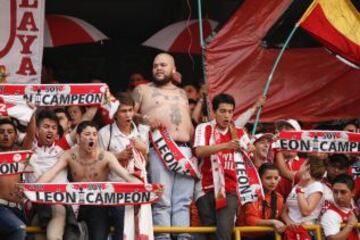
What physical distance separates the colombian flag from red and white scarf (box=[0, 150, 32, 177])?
11.4ft

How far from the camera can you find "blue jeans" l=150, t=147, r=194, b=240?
1086 centimetres

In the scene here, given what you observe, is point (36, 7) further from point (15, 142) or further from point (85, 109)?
point (15, 142)

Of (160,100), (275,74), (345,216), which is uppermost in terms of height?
(275,74)

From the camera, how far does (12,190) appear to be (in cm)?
1043

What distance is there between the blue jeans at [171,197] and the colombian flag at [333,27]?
2078 mm

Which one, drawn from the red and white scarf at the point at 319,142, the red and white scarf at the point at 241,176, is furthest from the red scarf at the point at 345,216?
the red and white scarf at the point at 241,176

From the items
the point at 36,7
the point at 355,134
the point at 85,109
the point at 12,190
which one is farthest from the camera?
the point at 36,7

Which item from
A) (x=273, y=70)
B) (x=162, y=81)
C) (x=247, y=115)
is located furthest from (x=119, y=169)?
(x=273, y=70)

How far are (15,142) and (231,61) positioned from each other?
2.87 m

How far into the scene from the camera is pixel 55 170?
34.2 ft

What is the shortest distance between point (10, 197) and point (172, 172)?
1.69m

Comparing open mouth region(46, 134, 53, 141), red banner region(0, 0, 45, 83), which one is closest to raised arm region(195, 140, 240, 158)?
open mouth region(46, 134, 53, 141)

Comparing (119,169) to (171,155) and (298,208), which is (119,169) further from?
(298,208)

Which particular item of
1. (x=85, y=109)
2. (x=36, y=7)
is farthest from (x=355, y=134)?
(x=36, y=7)
